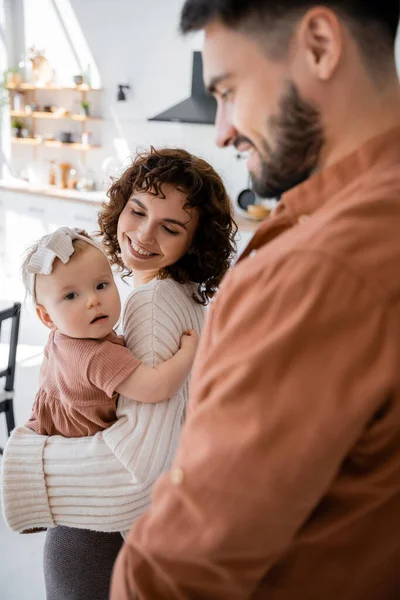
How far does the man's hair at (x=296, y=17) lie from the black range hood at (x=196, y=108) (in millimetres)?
3414

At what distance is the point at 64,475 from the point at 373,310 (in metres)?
0.82

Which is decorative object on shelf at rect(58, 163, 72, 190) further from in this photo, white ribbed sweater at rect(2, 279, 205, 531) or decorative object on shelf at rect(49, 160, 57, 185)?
white ribbed sweater at rect(2, 279, 205, 531)

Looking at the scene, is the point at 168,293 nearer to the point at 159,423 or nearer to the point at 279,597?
the point at 159,423

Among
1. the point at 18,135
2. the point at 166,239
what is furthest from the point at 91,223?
the point at 166,239

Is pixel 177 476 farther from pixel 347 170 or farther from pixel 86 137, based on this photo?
pixel 86 137

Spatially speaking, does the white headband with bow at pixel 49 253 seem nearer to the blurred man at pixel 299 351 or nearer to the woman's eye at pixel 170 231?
the woman's eye at pixel 170 231

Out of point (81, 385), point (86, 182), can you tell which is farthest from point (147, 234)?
point (86, 182)

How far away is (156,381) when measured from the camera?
3.86 ft

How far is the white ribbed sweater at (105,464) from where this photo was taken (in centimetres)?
116

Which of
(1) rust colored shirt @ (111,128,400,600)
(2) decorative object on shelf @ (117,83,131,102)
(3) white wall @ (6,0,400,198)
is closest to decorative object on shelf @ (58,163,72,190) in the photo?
(3) white wall @ (6,0,400,198)

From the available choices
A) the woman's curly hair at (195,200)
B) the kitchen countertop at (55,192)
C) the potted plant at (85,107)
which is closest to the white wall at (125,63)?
the potted plant at (85,107)

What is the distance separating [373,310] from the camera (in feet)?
1.88

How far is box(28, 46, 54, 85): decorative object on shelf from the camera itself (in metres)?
5.62

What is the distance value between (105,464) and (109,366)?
194 millimetres
